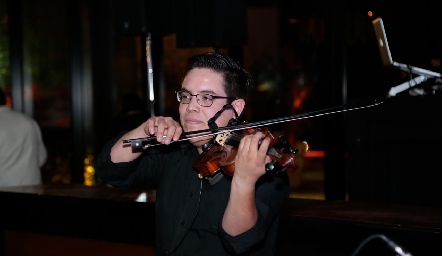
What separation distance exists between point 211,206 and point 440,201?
2145 mm

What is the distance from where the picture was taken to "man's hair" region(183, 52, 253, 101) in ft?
6.44

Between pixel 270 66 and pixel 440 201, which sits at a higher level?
pixel 270 66

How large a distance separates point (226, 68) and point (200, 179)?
13.1 inches

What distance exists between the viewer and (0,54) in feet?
23.3

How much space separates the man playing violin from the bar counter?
2.13ft

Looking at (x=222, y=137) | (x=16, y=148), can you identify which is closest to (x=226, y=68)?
(x=222, y=137)

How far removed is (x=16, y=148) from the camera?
4.18 metres

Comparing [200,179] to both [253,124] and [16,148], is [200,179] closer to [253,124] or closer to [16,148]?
[253,124]

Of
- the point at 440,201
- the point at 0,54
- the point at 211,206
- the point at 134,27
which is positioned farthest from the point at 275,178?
the point at 0,54

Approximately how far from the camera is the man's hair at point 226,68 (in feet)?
6.44

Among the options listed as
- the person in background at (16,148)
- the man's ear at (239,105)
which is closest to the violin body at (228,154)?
the man's ear at (239,105)

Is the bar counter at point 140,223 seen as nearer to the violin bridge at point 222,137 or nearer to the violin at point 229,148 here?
the violin at point 229,148

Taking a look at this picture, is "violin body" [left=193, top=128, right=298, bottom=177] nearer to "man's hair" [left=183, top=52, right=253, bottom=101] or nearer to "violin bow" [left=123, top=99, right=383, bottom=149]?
"violin bow" [left=123, top=99, right=383, bottom=149]

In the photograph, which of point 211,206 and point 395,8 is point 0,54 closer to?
point 395,8
